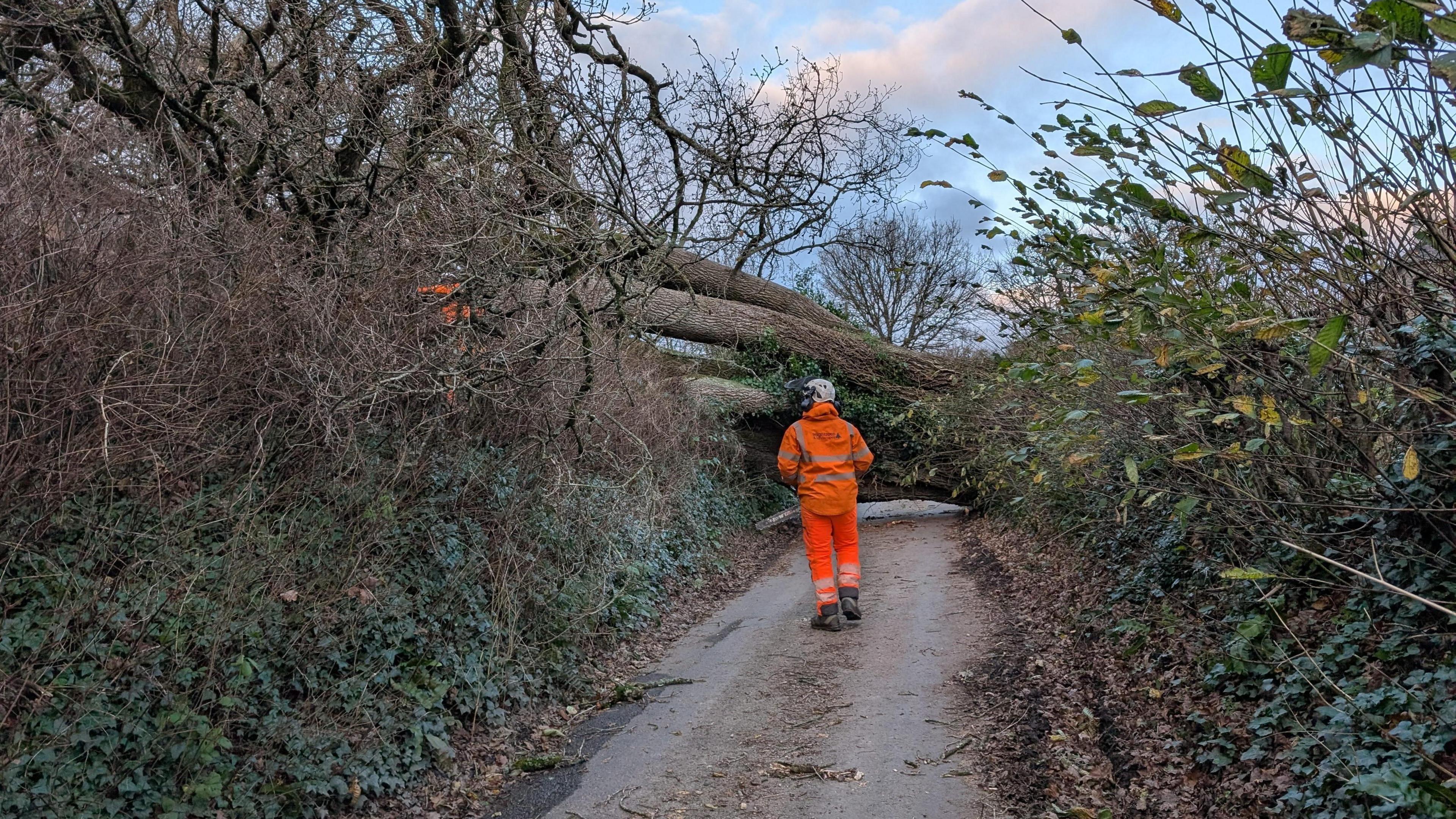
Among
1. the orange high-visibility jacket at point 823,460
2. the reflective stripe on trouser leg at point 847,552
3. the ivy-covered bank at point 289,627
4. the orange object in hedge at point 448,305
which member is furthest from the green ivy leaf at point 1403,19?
the reflective stripe on trouser leg at point 847,552

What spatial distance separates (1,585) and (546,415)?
12.2ft

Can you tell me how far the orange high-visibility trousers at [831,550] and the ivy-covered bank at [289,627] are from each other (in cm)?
186

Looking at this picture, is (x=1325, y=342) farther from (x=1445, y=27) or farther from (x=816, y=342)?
(x=816, y=342)

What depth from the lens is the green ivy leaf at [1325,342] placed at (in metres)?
2.53

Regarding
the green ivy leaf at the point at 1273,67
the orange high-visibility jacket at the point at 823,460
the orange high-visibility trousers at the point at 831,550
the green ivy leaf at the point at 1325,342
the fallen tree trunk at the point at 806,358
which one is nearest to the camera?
the green ivy leaf at the point at 1273,67

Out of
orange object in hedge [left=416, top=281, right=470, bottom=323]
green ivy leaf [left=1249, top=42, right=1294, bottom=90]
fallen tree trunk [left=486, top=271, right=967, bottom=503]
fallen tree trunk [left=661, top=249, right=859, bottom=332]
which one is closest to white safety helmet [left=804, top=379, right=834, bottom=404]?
orange object in hedge [left=416, top=281, right=470, bottom=323]

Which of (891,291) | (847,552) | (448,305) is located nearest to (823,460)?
(847,552)

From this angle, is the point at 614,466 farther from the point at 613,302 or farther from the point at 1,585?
the point at 1,585

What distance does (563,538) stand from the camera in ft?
23.0

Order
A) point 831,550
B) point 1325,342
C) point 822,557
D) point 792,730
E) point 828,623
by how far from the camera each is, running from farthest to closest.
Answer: point 831,550, point 822,557, point 828,623, point 792,730, point 1325,342

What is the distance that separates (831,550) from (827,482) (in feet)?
2.38

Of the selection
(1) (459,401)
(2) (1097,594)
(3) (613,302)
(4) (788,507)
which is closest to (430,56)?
(3) (613,302)

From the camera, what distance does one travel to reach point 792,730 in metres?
5.54

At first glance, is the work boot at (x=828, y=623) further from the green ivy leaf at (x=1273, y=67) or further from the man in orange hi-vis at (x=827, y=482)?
the green ivy leaf at (x=1273, y=67)
